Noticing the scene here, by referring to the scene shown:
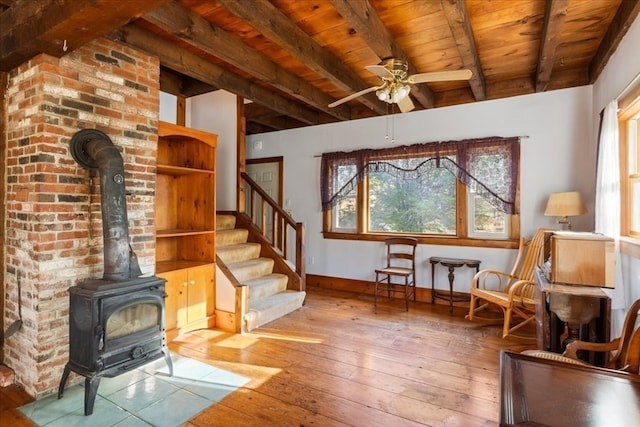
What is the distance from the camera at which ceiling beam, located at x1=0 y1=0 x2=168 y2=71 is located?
1698 mm

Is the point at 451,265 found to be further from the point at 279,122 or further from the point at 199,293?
the point at 279,122

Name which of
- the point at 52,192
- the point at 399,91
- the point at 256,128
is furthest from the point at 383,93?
the point at 256,128

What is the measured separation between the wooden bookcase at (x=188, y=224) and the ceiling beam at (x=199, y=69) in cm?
60

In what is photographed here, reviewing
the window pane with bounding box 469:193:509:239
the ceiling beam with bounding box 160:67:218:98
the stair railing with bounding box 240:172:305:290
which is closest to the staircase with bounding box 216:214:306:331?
the stair railing with bounding box 240:172:305:290

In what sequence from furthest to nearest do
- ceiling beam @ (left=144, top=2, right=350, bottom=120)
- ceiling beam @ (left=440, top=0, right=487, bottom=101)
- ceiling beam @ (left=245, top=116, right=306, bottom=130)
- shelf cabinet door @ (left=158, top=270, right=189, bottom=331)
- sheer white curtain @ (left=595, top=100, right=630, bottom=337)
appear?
ceiling beam @ (left=245, top=116, right=306, bottom=130)
shelf cabinet door @ (left=158, top=270, right=189, bottom=331)
sheer white curtain @ (left=595, top=100, right=630, bottom=337)
ceiling beam @ (left=144, top=2, right=350, bottom=120)
ceiling beam @ (left=440, top=0, right=487, bottom=101)

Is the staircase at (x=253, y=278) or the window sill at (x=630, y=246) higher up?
the window sill at (x=630, y=246)

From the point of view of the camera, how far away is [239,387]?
2422 mm

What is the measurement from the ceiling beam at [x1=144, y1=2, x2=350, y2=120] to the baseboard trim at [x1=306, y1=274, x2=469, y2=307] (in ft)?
8.71

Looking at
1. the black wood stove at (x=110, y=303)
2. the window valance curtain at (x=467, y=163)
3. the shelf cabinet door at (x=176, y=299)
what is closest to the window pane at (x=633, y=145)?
the window valance curtain at (x=467, y=163)

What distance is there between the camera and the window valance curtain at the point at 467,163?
4.08m

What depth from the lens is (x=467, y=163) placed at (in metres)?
4.31

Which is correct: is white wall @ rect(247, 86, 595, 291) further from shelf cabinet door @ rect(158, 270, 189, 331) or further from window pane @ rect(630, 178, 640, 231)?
shelf cabinet door @ rect(158, 270, 189, 331)

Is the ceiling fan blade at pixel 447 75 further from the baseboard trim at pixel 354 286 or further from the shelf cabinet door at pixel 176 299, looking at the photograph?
the baseboard trim at pixel 354 286

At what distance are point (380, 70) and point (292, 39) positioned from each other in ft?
2.79
